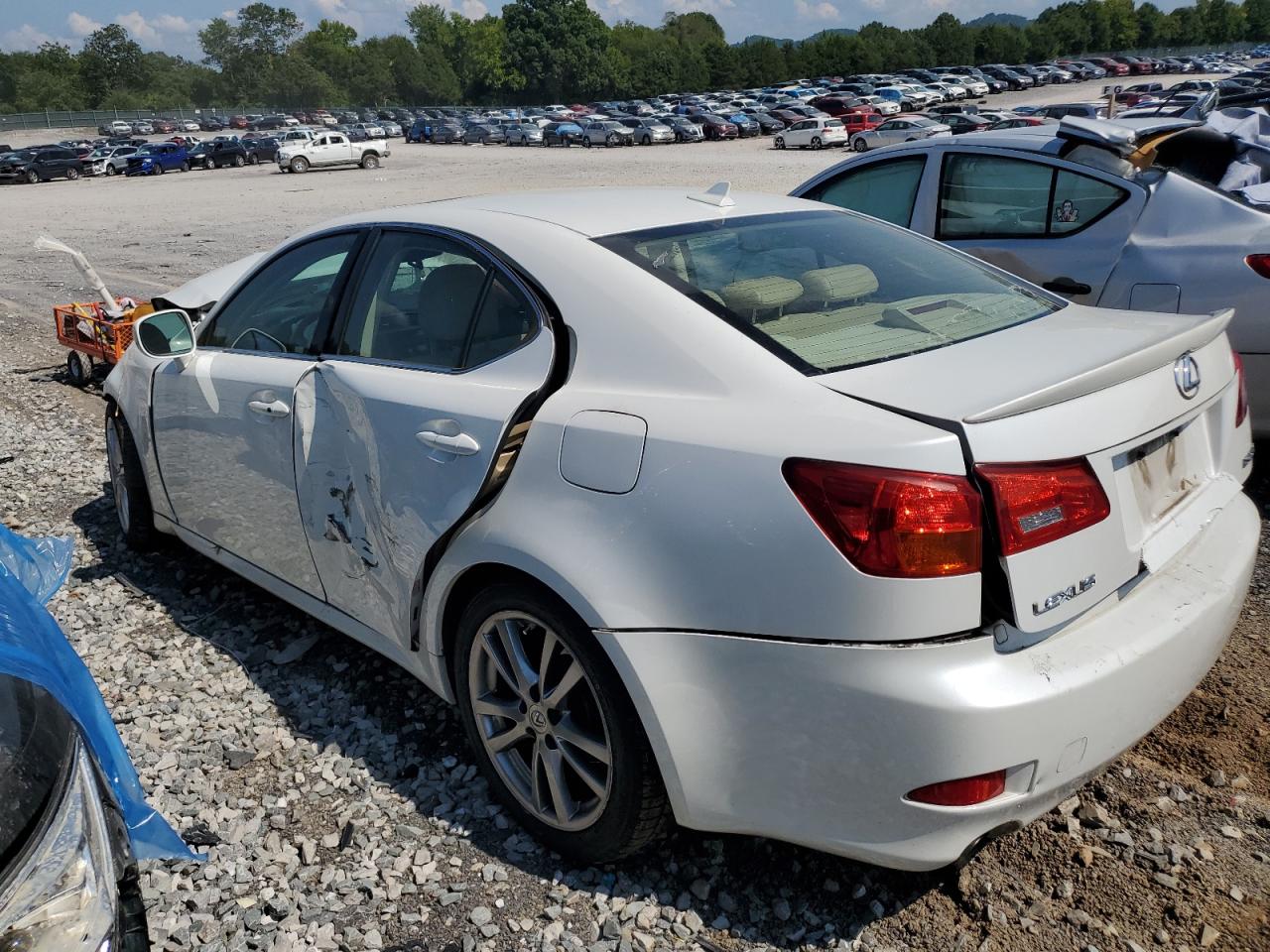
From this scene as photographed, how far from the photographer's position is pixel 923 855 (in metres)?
2.17

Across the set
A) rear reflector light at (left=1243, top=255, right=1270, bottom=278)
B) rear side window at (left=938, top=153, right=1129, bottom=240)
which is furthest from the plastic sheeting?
rear side window at (left=938, top=153, right=1129, bottom=240)

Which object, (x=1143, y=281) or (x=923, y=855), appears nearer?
(x=923, y=855)

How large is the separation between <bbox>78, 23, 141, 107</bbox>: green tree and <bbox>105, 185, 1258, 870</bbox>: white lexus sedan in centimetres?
14115

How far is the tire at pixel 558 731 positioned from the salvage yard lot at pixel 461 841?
5.8 inches

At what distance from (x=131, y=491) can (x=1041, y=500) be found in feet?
13.0

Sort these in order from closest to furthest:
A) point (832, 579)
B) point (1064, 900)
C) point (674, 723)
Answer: point (832, 579), point (674, 723), point (1064, 900)

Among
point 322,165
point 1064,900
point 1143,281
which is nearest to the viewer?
point 1064,900

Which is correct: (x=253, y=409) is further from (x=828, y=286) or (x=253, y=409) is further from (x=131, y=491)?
(x=828, y=286)

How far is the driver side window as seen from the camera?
3.48 meters

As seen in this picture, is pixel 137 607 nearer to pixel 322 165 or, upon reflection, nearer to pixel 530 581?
pixel 530 581

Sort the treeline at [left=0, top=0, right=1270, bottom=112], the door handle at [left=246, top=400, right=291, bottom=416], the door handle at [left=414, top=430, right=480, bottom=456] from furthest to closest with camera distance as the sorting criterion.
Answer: the treeline at [left=0, top=0, right=1270, bottom=112] < the door handle at [left=246, top=400, right=291, bottom=416] < the door handle at [left=414, top=430, right=480, bottom=456]

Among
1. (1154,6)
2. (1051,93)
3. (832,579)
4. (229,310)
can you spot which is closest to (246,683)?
(229,310)

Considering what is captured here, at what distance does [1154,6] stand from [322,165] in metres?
134

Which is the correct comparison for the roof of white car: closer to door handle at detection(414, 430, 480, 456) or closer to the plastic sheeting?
door handle at detection(414, 430, 480, 456)
